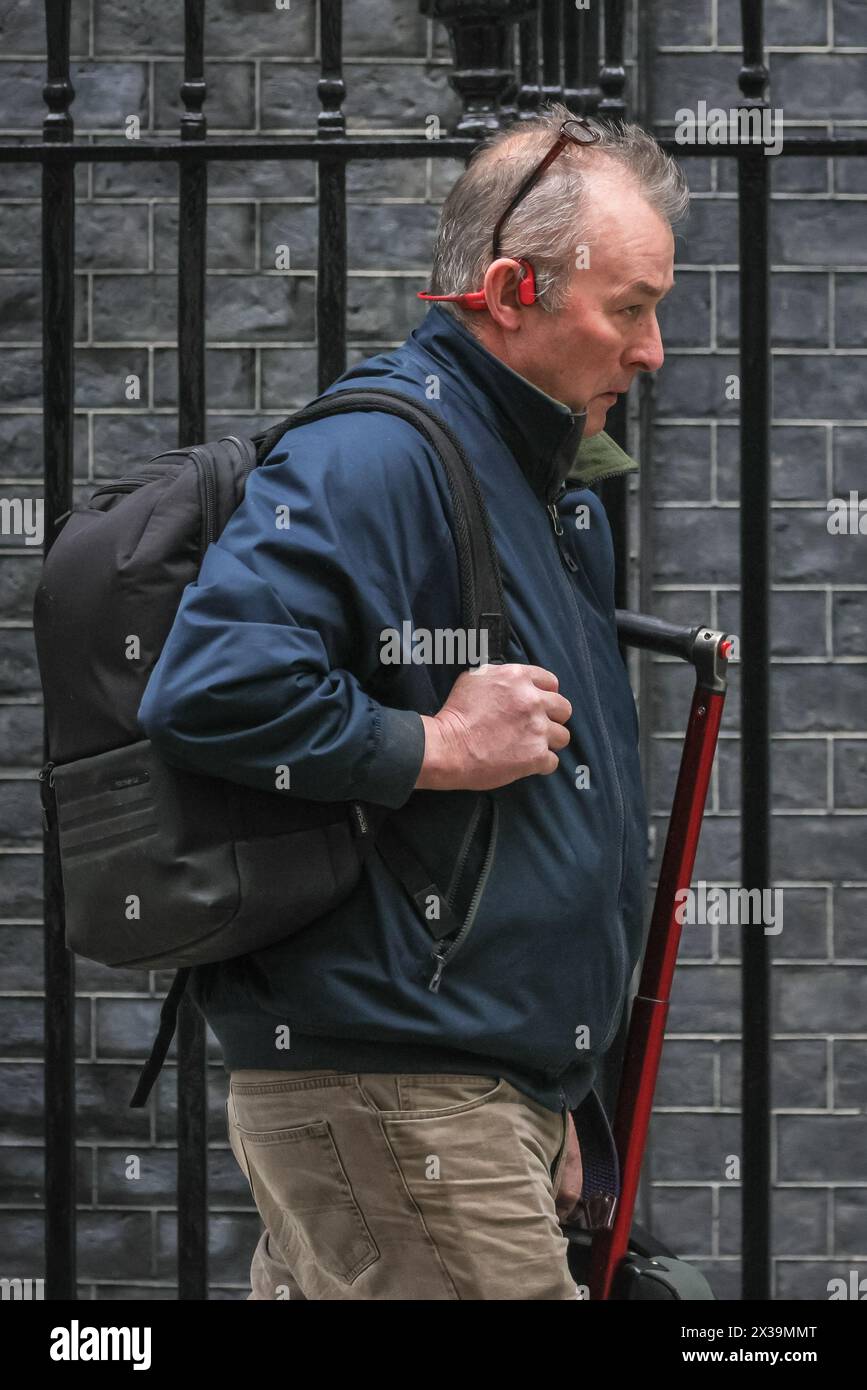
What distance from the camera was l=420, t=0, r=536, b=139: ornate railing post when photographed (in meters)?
2.22

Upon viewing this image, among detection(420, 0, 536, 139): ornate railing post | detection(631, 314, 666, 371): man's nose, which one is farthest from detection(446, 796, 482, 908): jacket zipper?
detection(420, 0, 536, 139): ornate railing post

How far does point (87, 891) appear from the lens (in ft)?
5.82

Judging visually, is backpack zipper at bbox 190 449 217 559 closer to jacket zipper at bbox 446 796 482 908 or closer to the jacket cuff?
the jacket cuff

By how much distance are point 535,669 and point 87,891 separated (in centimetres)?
51

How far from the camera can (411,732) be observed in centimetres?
172

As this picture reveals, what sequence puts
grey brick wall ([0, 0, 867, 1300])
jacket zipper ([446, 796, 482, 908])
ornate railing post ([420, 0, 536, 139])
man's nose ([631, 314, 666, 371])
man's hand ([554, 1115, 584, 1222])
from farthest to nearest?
grey brick wall ([0, 0, 867, 1300]) → ornate railing post ([420, 0, 536, 139]) → man's hand ([554, 1115, 584, 1222]) → man's nose ([631, 314, 666, 371]) → jacket zipper ([446, 796, 482, 908])

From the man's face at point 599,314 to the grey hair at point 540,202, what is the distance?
2cm

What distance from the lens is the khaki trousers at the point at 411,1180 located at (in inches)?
70.9

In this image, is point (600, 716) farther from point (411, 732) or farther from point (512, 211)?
point (512, 211)

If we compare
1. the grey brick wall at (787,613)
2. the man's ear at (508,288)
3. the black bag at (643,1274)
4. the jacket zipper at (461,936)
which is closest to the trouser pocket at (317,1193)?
the jacket zipper at (461,936)

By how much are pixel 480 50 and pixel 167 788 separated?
110 cm

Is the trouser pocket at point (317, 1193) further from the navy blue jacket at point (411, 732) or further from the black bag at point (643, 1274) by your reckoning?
the black bag at point (643, 1274)

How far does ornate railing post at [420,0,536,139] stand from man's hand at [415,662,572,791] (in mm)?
830
